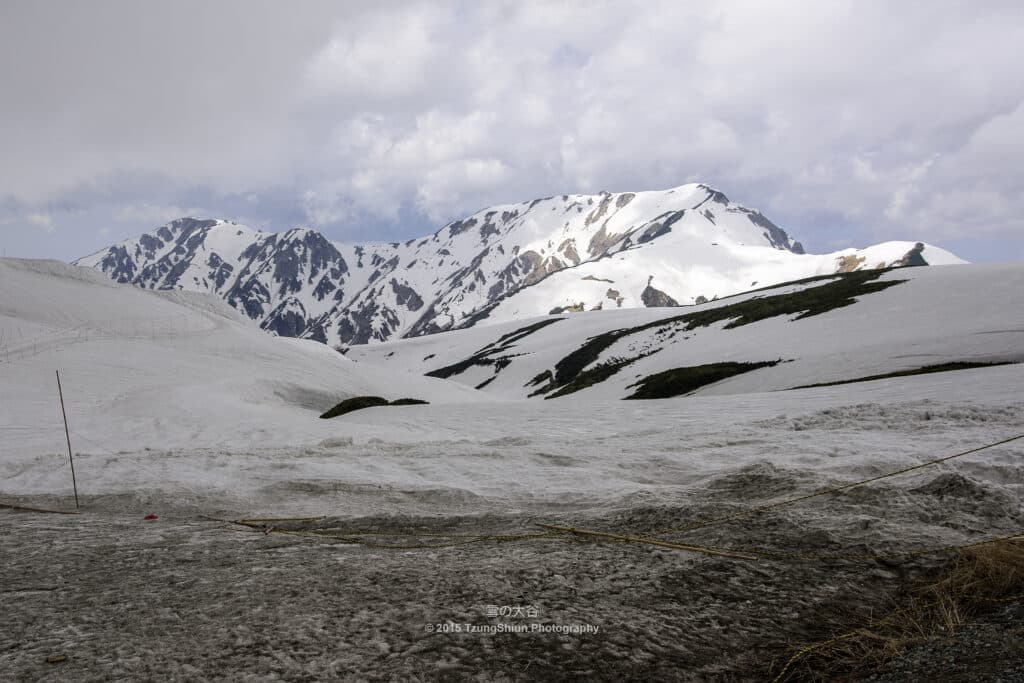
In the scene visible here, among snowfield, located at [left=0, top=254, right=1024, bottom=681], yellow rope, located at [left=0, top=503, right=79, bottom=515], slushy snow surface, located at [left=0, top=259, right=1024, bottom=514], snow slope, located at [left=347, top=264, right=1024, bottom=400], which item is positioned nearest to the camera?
snowfield, located at [left=0, top=254, right=1024, bottom=681]

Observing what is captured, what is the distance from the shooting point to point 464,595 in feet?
20.1

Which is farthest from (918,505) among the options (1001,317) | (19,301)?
(19,301)

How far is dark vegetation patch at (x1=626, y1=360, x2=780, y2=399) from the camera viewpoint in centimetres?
4209

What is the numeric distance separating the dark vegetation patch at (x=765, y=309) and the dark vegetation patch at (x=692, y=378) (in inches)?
737

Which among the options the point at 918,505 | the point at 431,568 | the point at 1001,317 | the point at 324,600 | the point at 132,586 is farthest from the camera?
the point at 1001,317

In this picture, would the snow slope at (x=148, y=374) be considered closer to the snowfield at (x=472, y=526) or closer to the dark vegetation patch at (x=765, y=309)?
the snowfield at (x=472, y=526)

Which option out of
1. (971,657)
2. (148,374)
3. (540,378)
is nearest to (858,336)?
(971,657)

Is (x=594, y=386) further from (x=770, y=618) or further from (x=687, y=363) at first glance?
(x=770, y=618)

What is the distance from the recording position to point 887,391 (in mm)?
22047

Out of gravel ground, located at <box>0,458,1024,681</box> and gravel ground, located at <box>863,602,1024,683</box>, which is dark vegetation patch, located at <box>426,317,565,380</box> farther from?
gravel ground, located at <box>863,602,1024,683</box>

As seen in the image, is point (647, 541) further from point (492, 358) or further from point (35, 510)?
point (492, 358)

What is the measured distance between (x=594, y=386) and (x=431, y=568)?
53285mm

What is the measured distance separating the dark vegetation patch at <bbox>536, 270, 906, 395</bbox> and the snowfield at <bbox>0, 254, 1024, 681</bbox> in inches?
1662

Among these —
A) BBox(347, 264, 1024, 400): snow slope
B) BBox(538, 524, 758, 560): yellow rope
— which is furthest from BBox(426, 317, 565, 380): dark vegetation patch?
BBox(538, 524, 758, 560): yellow rope
